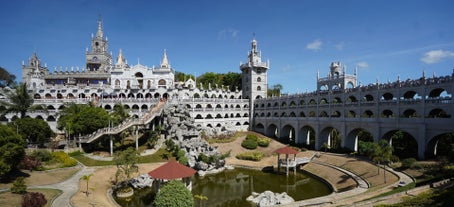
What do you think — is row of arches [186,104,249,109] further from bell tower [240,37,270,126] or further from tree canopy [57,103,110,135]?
tree canopy [57,103,110,135]

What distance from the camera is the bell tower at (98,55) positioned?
280 ft

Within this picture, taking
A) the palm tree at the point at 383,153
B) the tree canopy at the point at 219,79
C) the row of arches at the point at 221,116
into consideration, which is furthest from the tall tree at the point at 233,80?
the palm tree at the point at 383,153

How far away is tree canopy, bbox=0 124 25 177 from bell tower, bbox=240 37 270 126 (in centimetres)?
5226

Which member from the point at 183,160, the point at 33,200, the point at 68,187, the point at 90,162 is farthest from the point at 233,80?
the point at 33,200

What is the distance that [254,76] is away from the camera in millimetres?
72062

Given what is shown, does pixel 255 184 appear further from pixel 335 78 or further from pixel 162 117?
pixel 335 78

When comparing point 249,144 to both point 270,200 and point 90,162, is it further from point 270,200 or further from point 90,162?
point 90,162

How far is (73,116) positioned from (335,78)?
48.0 metres

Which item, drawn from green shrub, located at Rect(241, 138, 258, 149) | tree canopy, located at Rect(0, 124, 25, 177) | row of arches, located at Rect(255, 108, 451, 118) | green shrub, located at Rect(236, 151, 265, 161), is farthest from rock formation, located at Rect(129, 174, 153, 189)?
row of arches, located at Rect(255, 108, 451, 118)

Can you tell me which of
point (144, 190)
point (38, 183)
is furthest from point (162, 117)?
point (38, 183)

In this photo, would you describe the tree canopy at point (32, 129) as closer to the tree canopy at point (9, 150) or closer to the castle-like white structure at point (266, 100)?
the castle-like white structure at point (266, 100)

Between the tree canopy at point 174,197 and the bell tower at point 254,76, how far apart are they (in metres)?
51.5

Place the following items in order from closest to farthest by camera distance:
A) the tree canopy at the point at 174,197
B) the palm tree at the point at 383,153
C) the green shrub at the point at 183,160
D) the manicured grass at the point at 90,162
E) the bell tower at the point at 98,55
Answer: the tree canopy at the point at 174,197 → the palm tree at the point at 383,153 → the manicured grass at the point at 90,162 → the green shrub at the point at 183,160 → the bell tower at the point at 98,55

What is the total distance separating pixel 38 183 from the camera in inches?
1101
